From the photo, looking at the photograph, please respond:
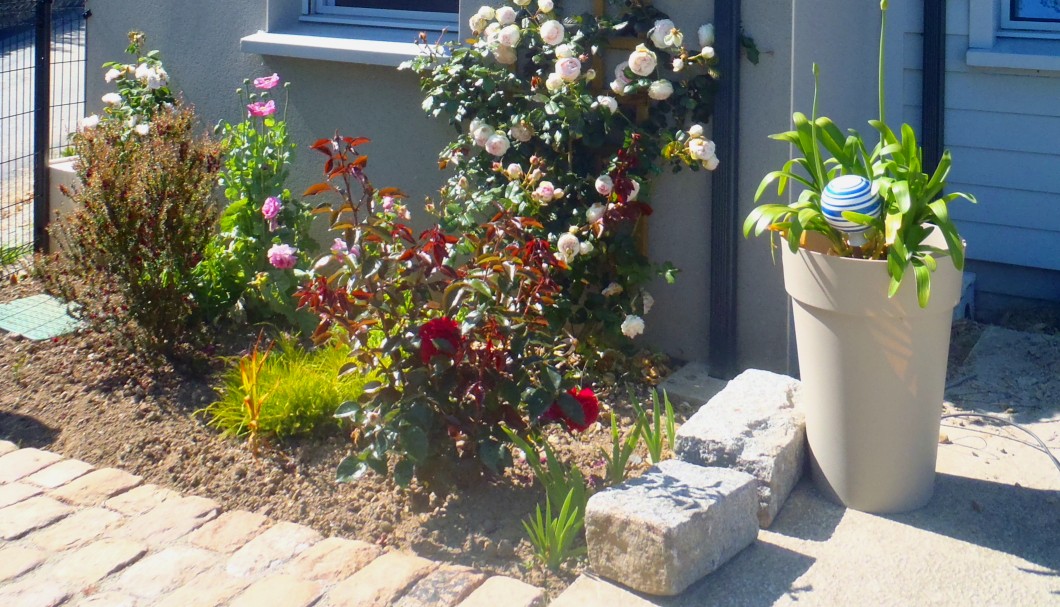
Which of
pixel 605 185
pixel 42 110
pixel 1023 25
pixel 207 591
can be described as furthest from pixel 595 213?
pixel 42 110

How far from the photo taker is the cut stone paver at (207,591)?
2.99 meters

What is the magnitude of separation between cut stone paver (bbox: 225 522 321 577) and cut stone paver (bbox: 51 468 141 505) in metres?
0.67

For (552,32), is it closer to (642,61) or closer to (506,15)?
(506,15)

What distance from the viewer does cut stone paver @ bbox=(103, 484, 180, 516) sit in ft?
11.8

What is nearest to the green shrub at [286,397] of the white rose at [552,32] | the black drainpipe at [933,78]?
the white rose at [552,32]

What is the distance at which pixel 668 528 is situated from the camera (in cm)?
282

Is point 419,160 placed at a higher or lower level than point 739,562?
higher

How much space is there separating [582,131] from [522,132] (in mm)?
281

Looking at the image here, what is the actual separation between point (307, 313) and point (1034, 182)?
340 cm

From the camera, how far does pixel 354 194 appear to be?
544 centimetres

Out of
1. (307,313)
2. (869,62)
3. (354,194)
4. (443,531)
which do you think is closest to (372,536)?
(443,531)

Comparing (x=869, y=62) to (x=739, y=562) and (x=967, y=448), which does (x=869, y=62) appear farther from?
(x=739, y=562)

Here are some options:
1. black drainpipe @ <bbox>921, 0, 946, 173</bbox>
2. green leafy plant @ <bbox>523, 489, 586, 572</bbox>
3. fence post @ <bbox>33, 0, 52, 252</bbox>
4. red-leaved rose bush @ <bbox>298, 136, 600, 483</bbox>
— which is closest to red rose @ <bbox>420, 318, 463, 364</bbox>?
red-leaved rose bush @ <bbox>298, 136, 600, 483</bbox>

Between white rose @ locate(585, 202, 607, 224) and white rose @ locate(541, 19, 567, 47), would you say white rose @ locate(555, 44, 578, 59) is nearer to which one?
white rose @ locate(541, 19, 567, 47)
